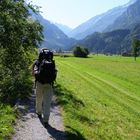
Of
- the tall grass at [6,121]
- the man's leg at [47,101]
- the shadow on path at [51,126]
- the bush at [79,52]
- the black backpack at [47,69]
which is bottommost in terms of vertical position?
the bush at [79,52]

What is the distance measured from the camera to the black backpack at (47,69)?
A: 1316 centimetres

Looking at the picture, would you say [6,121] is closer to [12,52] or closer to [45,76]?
[45,76]

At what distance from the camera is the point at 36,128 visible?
1324 centimetres

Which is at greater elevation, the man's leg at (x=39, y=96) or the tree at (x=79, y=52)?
the man's leg at (x=39, y=96)

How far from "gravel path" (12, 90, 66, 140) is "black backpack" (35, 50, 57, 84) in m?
1.52

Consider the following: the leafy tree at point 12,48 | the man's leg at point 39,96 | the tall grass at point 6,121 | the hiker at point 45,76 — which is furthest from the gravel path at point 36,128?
the leafy tree at point 12,48

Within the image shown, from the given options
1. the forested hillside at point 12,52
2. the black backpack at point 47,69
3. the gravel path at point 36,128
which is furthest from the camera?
the forested hillside at point 12,52

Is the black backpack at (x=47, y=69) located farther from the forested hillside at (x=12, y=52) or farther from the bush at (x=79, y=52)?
the bush at (x=79, y=52)

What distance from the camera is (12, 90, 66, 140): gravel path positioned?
12.2 meters

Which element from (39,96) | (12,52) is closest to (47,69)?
(39,96)

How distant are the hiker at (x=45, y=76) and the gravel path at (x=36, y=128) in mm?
447

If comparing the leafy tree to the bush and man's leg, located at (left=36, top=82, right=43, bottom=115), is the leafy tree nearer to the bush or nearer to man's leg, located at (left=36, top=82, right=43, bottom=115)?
man's leg, located at (left=36, top=82, right=43, bottom=115)

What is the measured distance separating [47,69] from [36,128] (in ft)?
6.26

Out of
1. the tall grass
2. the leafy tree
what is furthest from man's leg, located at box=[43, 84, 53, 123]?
the leafy tree
